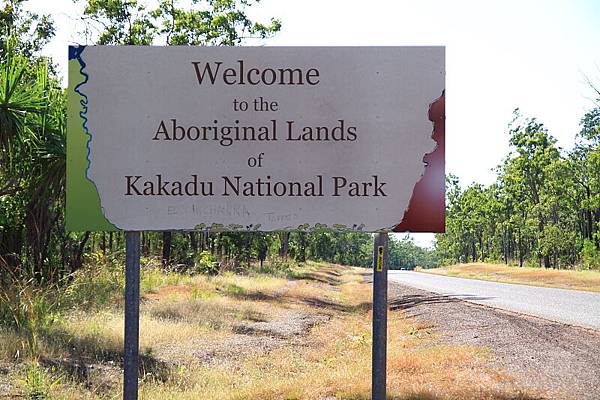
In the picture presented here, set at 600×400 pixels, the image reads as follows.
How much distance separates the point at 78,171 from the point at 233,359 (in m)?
5.14

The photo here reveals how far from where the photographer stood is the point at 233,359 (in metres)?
9.29

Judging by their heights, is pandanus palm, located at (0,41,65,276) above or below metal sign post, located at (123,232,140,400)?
above

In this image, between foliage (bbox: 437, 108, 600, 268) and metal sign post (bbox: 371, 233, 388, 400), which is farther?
foliage (bbox: 437, 108, 600, 268)

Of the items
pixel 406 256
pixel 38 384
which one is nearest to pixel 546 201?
pixel 38 384

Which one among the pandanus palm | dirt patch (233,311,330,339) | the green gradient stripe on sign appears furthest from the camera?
dirt patch (233,311,330,339)

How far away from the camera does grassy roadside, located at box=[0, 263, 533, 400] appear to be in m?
6.52

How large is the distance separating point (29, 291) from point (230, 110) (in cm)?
698

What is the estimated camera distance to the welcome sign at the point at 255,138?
183 inches

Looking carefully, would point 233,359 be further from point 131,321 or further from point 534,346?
point 131,321

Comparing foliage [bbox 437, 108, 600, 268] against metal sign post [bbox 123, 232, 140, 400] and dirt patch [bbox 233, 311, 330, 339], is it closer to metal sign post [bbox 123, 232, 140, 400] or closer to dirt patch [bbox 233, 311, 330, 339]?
dirt patch [bbox 233, 311, 330, 339]

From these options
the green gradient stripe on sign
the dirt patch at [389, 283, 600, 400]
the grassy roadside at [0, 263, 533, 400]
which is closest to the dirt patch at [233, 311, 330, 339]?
the grassy roadside at [0, 263, 533, 400]

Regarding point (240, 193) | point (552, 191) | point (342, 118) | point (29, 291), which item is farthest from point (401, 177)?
point (552, 191)

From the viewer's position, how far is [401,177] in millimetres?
4637

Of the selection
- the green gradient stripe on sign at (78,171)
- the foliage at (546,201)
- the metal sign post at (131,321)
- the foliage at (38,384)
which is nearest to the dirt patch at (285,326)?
the foliage at (38,384)
